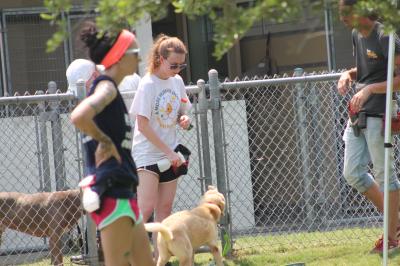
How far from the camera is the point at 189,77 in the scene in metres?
12.5

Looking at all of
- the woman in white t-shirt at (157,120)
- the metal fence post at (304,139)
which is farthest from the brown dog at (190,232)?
the metal fence post at (304,139)

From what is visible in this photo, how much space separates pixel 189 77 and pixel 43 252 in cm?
418

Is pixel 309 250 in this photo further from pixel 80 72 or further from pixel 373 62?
pixel 80 72

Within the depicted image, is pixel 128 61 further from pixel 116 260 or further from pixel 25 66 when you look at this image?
pixel 25 66

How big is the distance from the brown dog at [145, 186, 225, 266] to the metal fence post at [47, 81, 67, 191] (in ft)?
6.12

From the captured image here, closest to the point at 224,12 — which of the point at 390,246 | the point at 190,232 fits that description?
the point at 190,232

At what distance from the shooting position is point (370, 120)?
7141mm

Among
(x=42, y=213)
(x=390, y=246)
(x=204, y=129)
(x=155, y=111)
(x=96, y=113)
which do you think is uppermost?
(x=96, y=113)

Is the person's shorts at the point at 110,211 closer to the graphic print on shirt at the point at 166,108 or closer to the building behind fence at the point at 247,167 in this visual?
the graphic print on shirt at the point at 166,108

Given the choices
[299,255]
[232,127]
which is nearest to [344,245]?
[299,255]

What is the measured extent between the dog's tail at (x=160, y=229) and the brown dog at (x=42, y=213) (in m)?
2.03

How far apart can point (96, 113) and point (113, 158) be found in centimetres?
29

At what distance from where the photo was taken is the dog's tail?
5906mm

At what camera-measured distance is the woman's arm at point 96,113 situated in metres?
4.58
